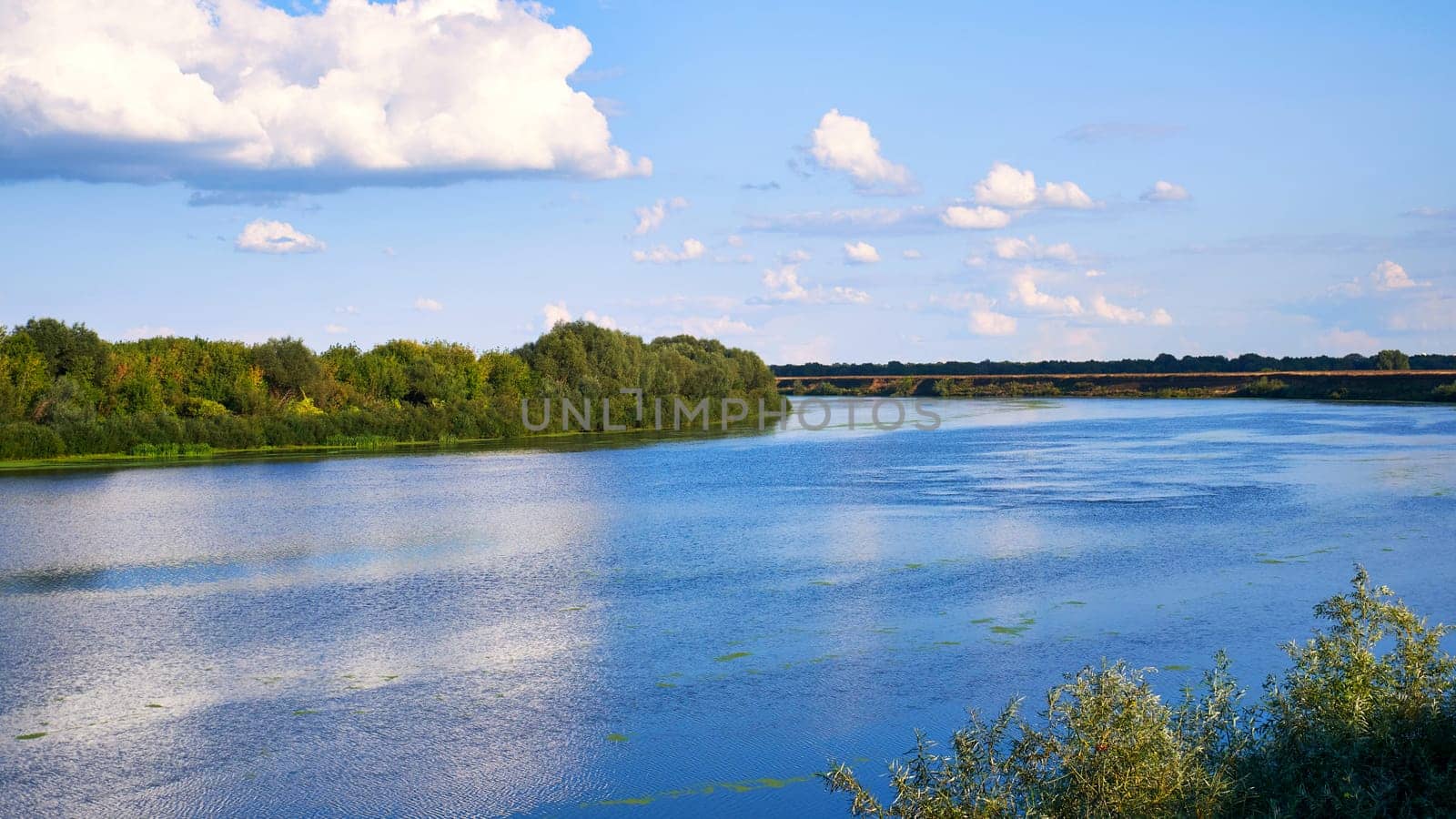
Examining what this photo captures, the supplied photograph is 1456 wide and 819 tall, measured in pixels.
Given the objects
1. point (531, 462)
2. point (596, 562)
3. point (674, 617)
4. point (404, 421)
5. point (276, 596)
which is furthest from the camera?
point (404, 421)

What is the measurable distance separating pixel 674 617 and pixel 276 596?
17.0ft

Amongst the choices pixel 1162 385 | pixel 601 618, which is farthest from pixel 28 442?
pixel 1162 385

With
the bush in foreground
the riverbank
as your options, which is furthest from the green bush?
the riverbank

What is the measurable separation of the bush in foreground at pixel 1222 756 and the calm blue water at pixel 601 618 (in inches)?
68.0

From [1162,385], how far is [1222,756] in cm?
10029

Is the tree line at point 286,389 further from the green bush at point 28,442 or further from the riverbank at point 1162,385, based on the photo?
the riverbank at point 1162,385

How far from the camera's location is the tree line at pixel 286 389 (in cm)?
3616

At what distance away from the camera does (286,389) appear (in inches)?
1727

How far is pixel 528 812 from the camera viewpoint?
290 inches

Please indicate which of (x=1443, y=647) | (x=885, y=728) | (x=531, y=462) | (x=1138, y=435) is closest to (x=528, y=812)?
(x=885, y=728)

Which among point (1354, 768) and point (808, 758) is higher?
point (1354, 768)

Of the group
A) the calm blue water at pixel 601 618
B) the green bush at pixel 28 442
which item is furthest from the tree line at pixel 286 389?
the calm blue water at pixel 601 618

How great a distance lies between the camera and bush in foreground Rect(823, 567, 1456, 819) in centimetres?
563

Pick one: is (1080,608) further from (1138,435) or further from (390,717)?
(1138,435)
